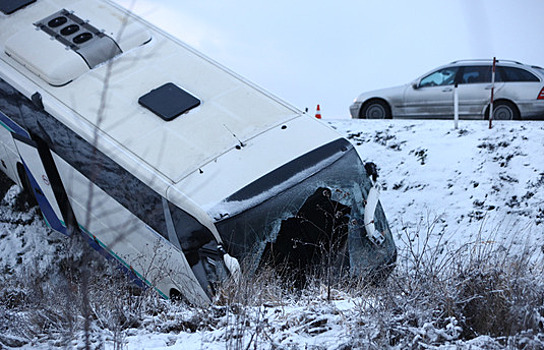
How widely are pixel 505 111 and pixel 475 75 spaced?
3.28 ft

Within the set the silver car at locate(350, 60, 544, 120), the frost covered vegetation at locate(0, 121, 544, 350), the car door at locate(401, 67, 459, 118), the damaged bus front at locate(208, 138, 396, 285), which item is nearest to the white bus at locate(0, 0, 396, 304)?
the damaged bus front at locate(208, 138, 396, 285)

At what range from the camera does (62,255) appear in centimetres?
833

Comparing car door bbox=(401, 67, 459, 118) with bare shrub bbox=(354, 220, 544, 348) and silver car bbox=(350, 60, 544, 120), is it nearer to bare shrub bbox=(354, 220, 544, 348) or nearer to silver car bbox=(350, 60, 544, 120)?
silver car bbox=(350, 60, 544, 120)

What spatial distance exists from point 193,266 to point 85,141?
Result: 2.11m

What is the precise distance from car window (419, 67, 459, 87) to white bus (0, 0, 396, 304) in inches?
259

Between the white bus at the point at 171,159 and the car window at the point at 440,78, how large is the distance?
658cm

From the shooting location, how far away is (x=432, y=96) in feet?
44.0

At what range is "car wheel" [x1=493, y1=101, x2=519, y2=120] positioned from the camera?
12.4 metres

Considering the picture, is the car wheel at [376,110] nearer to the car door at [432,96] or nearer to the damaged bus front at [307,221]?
the car door at [432,96]

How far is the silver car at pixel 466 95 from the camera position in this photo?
12195 millimetres

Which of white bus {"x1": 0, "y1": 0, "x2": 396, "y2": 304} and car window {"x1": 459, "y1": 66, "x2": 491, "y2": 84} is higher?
white bus {"x1": 0, "y1": 0, "x2": 396, "y2": 304}

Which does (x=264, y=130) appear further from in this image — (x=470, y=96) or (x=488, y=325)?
(x=470, y=96)

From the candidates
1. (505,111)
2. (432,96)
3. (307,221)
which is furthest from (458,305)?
(432,96)

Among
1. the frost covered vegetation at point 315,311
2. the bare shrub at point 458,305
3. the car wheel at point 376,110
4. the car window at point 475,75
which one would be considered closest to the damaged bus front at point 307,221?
the frost covered vegetation at point 315,311
